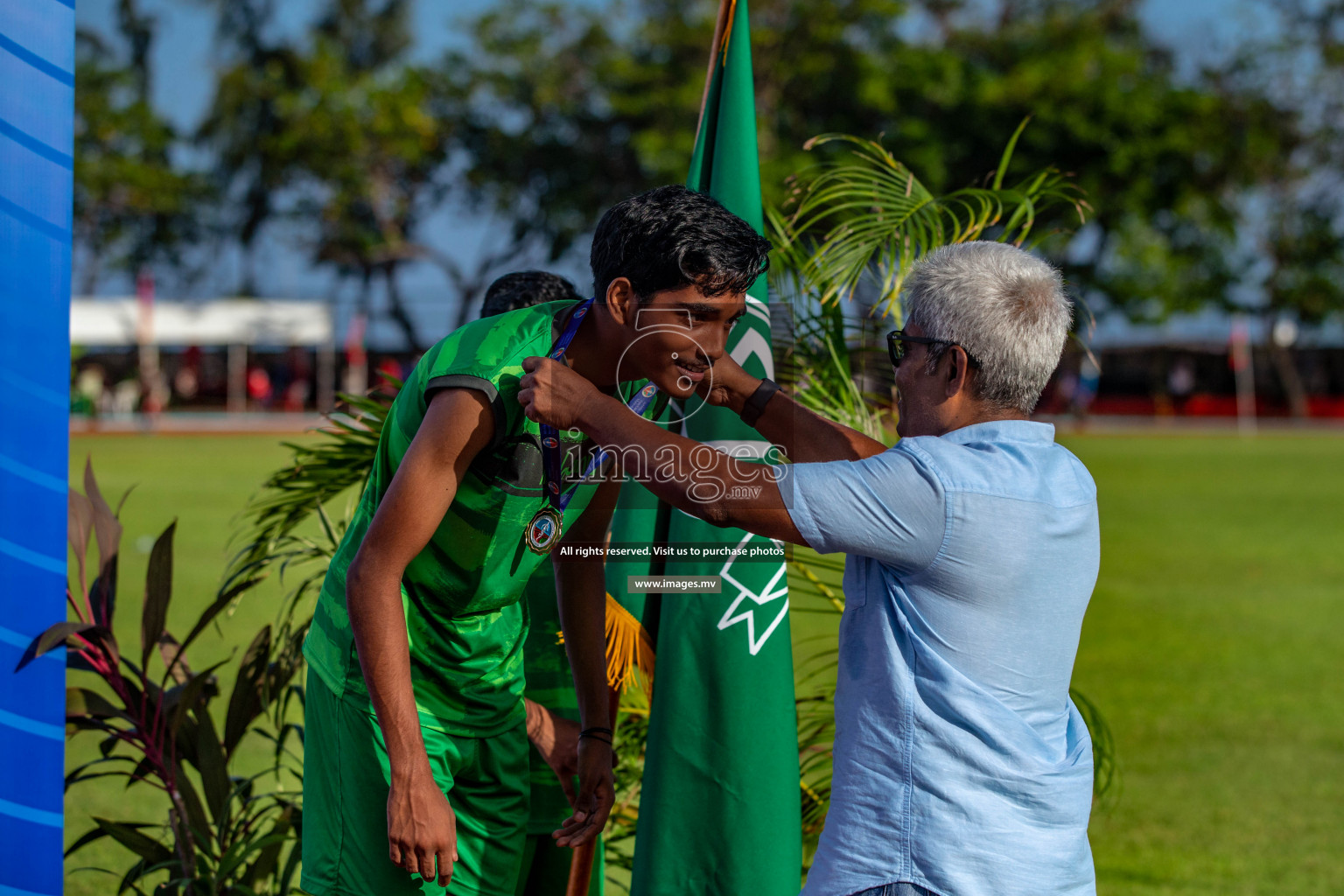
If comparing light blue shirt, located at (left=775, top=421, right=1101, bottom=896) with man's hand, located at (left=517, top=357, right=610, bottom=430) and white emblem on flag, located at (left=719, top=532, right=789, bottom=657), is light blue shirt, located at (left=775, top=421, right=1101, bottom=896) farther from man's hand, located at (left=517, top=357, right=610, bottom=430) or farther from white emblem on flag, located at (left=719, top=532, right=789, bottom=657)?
white emblem on flag, located at (left=719, top=532, right=789, bottom=657)

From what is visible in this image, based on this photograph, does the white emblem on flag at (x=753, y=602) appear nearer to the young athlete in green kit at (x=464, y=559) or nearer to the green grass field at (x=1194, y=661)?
the young athlete in green kit at (x=464, y=559)

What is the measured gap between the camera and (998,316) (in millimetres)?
1722

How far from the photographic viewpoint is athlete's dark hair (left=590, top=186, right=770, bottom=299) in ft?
6.05

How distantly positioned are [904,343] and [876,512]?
320 millimetres

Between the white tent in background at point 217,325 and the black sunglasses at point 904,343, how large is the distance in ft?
109

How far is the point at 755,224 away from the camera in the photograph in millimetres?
2703

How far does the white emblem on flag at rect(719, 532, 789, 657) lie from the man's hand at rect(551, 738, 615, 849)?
49cm

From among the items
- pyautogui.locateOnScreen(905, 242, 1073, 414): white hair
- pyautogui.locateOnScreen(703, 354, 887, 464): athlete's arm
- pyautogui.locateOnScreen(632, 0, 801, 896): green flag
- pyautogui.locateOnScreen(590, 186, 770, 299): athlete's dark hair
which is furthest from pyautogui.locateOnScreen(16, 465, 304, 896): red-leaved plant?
pyautogui.locateOnScreen(905, 242, 1073, 414): white hair

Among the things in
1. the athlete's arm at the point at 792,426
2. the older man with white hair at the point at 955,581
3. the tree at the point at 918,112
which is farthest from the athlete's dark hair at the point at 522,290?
the tree at the point at 918,112

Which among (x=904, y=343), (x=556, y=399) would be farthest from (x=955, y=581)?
(x=556, y=399)

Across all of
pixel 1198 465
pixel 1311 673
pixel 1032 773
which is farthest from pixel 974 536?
pixel 1198 465

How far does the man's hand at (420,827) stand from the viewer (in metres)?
1.79

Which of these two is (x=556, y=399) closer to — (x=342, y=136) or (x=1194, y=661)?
(x=1194, y=661)

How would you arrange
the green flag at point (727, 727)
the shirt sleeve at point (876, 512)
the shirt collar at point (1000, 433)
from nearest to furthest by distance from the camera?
the shirt sleeve at point (876, 512)
the shirt collar at point (1000, 433)
the green flag at point (727, 727)
